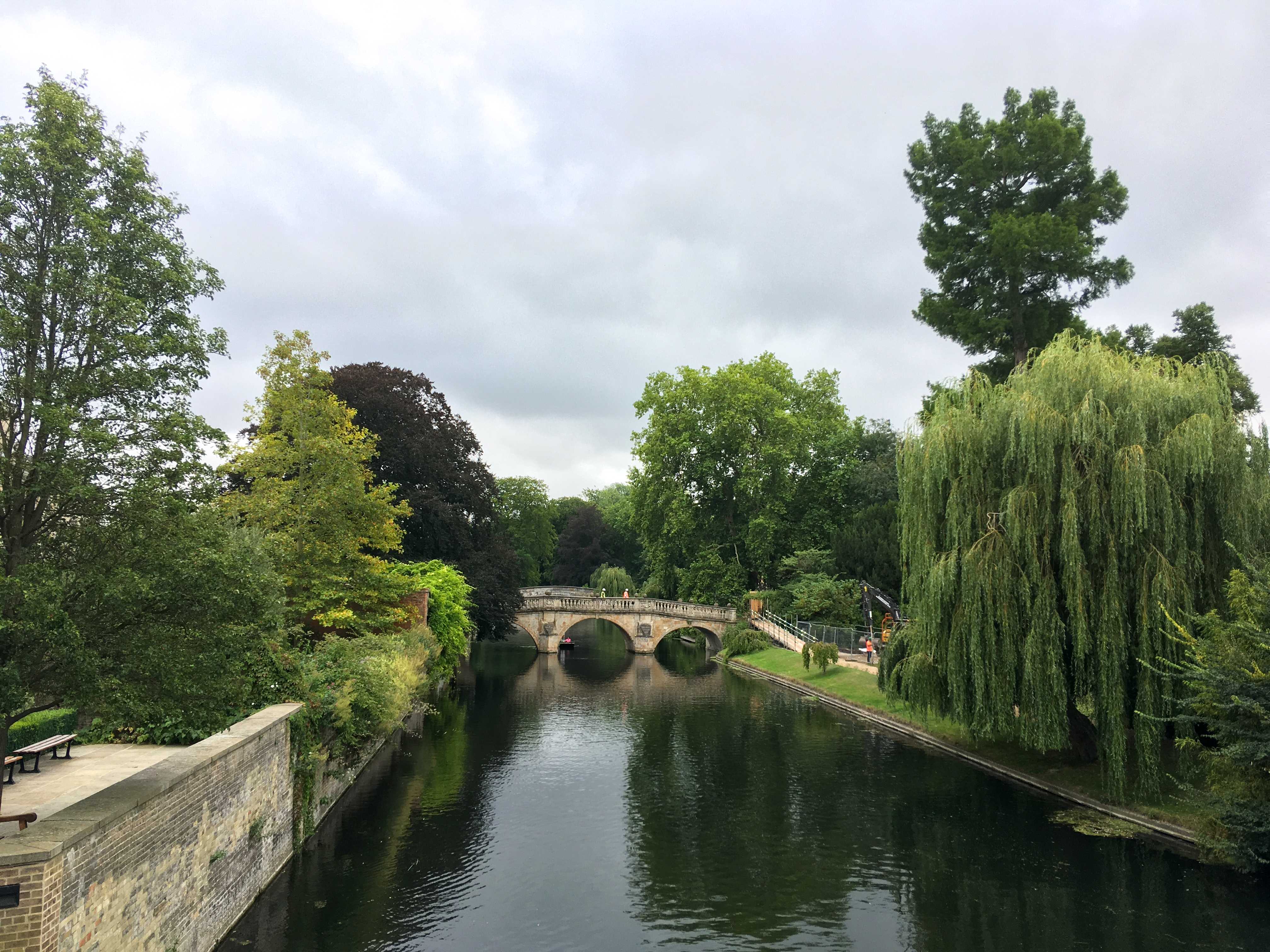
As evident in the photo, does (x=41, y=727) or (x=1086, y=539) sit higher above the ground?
(x=1086, y=539)

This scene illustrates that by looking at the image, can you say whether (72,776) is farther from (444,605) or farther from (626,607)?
(626,607)

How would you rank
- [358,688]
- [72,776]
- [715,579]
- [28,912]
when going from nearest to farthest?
[28,912], [72,776], [358,688], [715,579]

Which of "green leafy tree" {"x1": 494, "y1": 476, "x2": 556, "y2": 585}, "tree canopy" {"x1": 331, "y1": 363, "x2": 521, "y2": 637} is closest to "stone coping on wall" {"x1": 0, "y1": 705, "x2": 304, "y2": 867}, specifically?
"tree canopy" {"x1": 331, "y1": 363, "x2": 521, "y2": 637}

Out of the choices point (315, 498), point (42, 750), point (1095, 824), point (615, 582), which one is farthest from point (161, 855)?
point (615, 582)

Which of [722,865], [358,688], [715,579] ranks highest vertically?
[715,579]

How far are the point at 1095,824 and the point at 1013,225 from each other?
19899 mm

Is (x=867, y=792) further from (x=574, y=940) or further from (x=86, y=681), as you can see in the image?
(x=86, y=681)

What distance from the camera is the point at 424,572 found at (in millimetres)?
32938

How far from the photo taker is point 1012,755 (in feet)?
70.2

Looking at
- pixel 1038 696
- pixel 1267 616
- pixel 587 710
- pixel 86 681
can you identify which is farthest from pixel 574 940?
pixel 587 710

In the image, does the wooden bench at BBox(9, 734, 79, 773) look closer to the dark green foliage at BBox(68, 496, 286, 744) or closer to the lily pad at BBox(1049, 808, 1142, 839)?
the dark green foliage at BBox(68, 496, 286, 744)

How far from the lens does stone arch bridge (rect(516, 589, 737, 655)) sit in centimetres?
5262

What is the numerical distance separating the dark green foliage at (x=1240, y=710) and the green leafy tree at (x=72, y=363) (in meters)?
15.3

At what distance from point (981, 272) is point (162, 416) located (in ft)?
95.5
